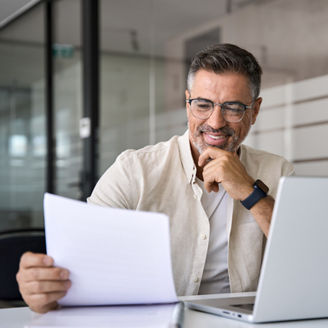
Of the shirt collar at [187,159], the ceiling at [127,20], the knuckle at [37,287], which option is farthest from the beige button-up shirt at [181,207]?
the ceiling at [127,20]

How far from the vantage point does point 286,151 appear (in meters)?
3.10

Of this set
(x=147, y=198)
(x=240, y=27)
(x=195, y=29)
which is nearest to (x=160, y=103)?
(x=195, y=29)

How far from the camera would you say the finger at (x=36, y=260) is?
46.2 inches

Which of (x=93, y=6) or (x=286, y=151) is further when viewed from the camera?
(x=93, y=6)

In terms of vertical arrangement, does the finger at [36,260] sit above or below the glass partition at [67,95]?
below

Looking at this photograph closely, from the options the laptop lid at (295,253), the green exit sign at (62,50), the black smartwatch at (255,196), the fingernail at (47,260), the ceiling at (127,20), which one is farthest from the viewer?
the green exit sign at (62,50)

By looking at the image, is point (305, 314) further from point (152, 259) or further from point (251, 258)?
point (251, 258)

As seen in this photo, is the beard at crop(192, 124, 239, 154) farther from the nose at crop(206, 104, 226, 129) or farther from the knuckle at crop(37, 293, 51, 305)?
Answer: the knuckle at crop(37, 293, 51, 305)

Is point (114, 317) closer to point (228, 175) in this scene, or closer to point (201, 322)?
point (201, 322)

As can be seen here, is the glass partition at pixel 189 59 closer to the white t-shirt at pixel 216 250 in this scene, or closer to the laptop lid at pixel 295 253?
the white t-shirt at pixel 216 250

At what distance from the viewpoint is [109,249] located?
112 cm

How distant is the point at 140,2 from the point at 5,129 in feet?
7.98

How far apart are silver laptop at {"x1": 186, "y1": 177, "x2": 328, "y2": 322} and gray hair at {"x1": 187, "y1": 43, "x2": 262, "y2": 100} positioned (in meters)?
0.84

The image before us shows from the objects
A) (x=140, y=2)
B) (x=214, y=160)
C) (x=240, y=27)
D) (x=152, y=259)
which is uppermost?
(x=140, y=2)
